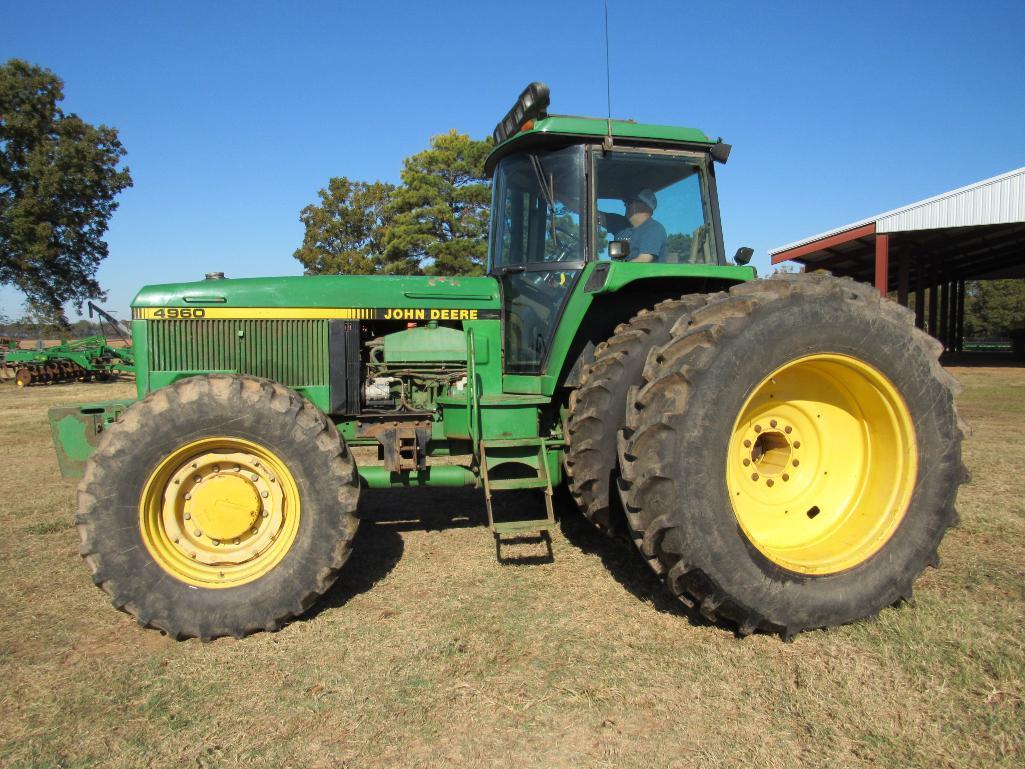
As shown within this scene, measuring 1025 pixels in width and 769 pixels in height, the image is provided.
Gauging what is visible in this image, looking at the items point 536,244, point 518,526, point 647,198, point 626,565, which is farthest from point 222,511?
point 647,198

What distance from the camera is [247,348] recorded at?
412 centimetres

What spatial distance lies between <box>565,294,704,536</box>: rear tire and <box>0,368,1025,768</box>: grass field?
0.53 meters

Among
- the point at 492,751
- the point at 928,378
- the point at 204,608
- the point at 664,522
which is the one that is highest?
the point at 928,378

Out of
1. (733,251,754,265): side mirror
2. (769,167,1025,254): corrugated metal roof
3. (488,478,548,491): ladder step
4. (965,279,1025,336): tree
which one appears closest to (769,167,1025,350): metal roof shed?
(769,167,1025,254): corrugated metal roof

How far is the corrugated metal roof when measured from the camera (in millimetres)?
15703

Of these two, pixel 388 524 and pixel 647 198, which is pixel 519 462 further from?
pixel 647 198

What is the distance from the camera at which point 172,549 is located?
3.25 metres

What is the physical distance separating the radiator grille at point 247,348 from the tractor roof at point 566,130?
1681 mm

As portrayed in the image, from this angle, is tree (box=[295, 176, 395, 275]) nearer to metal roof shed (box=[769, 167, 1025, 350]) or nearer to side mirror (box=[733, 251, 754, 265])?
metal roof shed (box=[769, 167, 1025, 350])

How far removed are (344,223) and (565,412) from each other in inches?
1099

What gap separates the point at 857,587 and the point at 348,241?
95.6 ft

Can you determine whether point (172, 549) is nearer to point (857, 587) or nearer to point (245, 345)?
point (245, 345)

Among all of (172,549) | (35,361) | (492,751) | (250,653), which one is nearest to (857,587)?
(492,751)

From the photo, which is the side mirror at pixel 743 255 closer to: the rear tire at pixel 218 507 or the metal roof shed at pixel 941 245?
the rear tire at pixel 218 507
